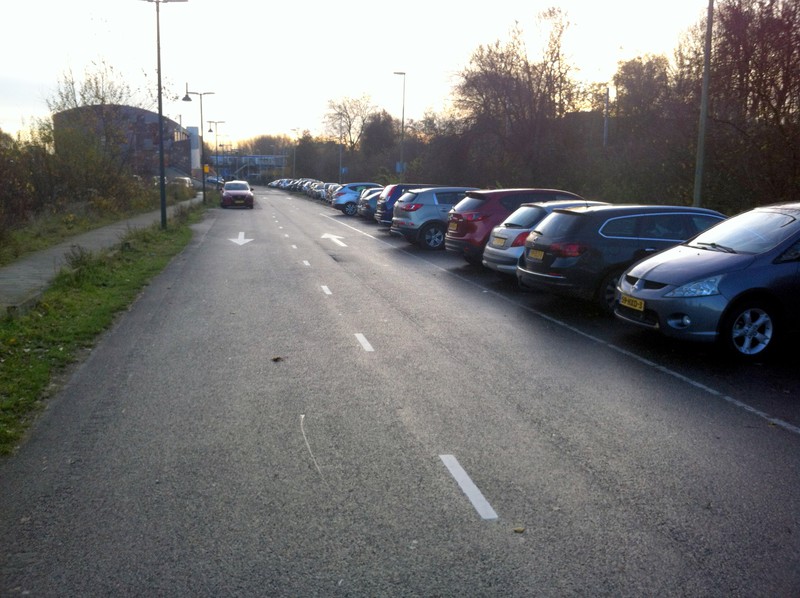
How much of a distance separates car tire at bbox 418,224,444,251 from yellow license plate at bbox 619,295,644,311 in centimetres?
1403

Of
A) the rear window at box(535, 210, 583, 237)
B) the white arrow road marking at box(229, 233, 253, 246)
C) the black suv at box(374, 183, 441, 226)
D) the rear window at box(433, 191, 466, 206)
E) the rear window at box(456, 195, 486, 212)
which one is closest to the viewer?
the rear window at box(535, 210, 583, 237)

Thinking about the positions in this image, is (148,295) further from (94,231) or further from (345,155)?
(345,155)

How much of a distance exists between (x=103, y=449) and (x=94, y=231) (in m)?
23.0

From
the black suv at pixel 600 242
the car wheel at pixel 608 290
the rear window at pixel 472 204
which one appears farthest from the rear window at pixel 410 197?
the car wheel at pixel 608 290

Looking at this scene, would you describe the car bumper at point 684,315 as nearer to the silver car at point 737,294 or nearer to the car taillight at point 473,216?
the silver car at point 737,294

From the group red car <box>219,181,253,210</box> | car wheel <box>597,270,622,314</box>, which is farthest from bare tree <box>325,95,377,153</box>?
car wheel <box>597,270,622,314</box>

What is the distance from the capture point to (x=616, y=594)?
12.3 feet

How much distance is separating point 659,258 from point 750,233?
1.06 meters

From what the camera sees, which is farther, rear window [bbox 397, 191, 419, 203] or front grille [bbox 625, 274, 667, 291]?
rear window [bbox 397, 191, 419, 203]

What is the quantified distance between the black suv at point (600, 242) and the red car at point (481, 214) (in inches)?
200

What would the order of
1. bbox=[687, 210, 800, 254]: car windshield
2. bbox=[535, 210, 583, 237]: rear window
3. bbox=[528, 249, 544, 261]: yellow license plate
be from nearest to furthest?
bbox=[687, 210, 800, 254]: car windshield < bbox=[535, 210, 583, 237]: rear window < bbox=[528, 249, 544, 261]: yellow license plate

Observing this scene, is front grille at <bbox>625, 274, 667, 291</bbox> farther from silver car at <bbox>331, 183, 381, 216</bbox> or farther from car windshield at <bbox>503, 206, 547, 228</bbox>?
silver car at <bbox>331, 183, 381, 216</bbox>

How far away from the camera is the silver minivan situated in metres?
23.5

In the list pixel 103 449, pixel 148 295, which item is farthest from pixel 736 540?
pixel 148 295
